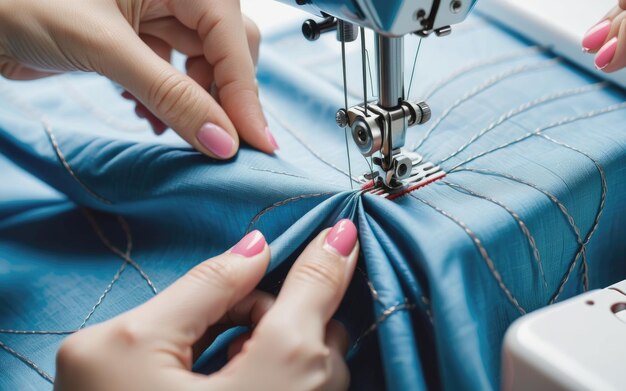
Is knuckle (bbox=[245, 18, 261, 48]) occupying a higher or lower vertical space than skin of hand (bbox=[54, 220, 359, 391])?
higher

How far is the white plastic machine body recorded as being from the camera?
1.99ft

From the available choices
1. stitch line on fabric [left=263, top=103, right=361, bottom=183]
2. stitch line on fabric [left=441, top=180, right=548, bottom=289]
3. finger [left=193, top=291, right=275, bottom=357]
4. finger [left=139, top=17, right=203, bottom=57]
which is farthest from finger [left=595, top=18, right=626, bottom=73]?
finger [left=139, top=17, right=203, bottom=57]

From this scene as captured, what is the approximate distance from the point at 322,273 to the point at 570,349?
11.7 inches

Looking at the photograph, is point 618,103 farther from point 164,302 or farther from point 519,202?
point 164,302

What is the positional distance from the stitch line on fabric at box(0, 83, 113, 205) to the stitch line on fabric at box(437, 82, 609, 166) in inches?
25.0

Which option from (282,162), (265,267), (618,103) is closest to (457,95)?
(618,103)

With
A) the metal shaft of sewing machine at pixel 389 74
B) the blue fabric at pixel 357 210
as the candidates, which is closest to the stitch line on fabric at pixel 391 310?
the blue fabric at pixel 357 210

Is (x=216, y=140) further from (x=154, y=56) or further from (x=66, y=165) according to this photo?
(x=66, y=165)

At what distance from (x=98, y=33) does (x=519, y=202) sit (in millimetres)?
732

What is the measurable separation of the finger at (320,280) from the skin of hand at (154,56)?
308mm

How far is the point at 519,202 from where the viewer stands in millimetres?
848

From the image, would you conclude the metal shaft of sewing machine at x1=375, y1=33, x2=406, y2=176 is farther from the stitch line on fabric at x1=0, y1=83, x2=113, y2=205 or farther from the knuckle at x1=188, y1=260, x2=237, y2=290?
the stitch line on fabric at x1=0, y1=83, x2=113, y2=205

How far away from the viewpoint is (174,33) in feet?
4.21

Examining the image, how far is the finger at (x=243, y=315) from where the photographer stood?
84cm
